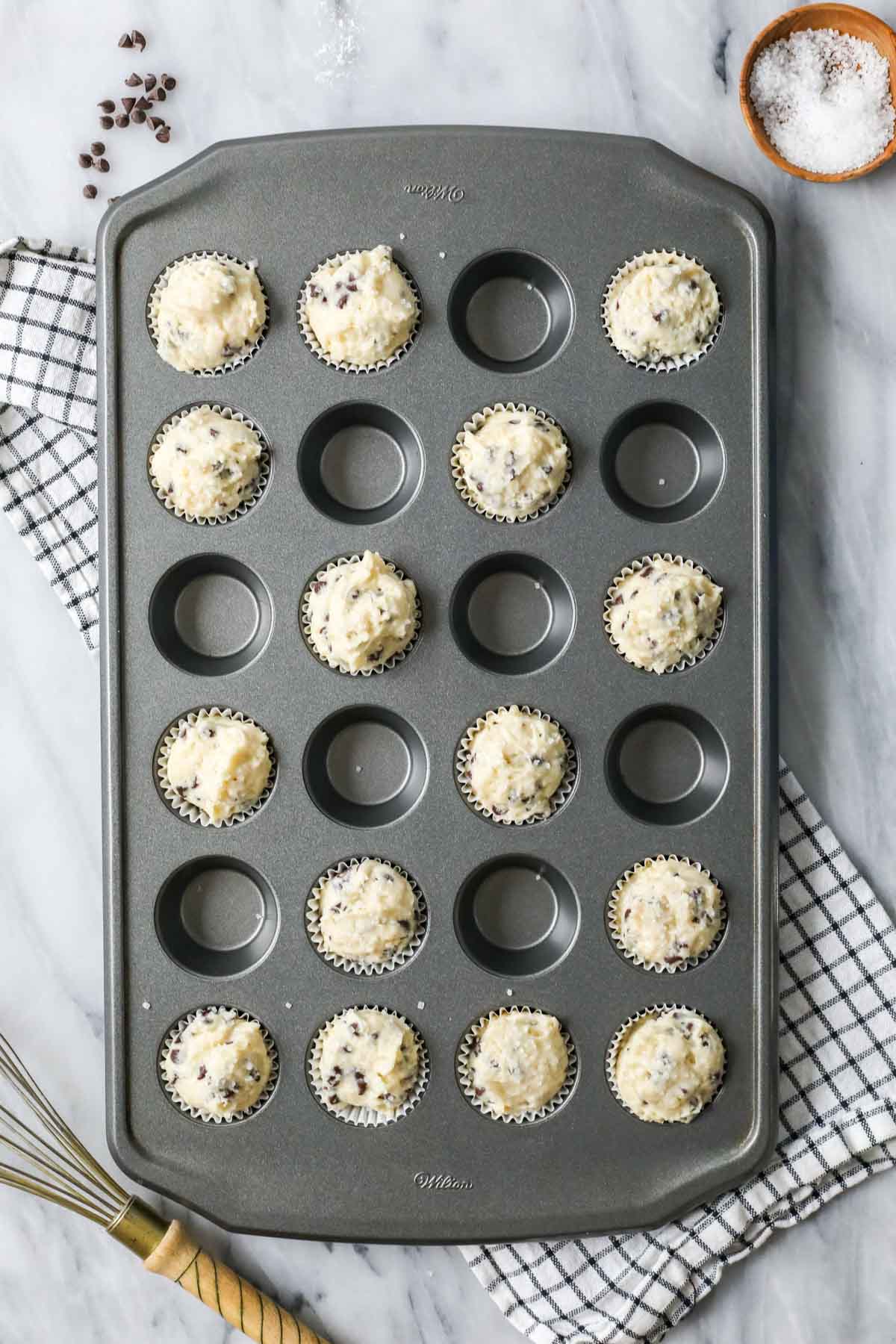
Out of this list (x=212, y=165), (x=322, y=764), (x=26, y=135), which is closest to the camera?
(x=212, y=165)

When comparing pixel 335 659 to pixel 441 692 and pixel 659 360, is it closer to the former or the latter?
pixel 441 692

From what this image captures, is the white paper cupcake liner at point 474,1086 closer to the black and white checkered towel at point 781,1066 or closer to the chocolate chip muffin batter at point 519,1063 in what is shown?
the chocolate chip muffin batter at point 519,1063

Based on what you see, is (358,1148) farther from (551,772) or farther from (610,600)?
(610,600)

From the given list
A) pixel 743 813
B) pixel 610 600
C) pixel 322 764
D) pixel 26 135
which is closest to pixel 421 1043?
pixel 322 764

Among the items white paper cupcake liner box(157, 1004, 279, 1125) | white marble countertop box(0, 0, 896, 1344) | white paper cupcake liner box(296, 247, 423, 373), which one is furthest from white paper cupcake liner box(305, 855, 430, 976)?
white paper cupcake liner box(296, 247, 423, 373)

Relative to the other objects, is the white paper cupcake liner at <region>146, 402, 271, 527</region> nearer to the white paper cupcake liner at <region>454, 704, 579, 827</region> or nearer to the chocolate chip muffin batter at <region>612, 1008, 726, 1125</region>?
the white paper cupcake liner at <region>454, 704, 579, 827</region>

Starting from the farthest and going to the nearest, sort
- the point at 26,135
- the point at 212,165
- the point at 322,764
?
1. the point at 26,135
2. the point at 322,764
3. the point at 212,165

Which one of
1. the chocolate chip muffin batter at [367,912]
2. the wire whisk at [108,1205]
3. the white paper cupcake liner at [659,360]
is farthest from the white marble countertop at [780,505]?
the chocolate chip muffin batter at [367,912]
